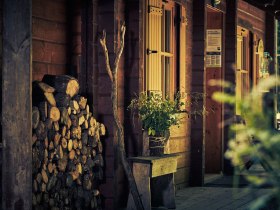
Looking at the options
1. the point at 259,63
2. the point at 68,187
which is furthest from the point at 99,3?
the point at 259,63

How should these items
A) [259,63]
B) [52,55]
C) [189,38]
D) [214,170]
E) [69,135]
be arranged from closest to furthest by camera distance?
[69,135] < [52,55] < [189,38] < [214,170] < [259,63]

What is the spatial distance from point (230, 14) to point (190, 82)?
2320 mm

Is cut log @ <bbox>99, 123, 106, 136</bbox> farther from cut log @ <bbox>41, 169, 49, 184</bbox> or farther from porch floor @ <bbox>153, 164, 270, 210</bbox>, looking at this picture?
porch floor @ <bbox>153, 164, 270, 210</bbox>

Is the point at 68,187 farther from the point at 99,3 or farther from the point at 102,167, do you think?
the point at 99,3

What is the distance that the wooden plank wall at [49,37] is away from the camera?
286 inches

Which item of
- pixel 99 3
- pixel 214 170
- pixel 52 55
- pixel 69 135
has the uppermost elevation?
pixel 99 3

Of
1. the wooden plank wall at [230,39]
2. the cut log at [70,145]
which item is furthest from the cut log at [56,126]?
the wooden plank wall at [230,39]

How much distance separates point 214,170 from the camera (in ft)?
42.1

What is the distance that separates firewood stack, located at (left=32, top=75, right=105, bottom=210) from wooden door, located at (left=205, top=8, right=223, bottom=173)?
504 centimetres

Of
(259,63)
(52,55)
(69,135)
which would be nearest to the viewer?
(69,135)

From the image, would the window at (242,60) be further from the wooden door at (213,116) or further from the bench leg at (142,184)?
the bench leg at (142,184)

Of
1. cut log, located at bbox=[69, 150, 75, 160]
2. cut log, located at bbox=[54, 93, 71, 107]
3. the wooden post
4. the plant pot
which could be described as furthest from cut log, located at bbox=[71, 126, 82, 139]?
the plant pot

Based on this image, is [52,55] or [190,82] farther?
[190,82]

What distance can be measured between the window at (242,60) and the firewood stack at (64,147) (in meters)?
6.64
